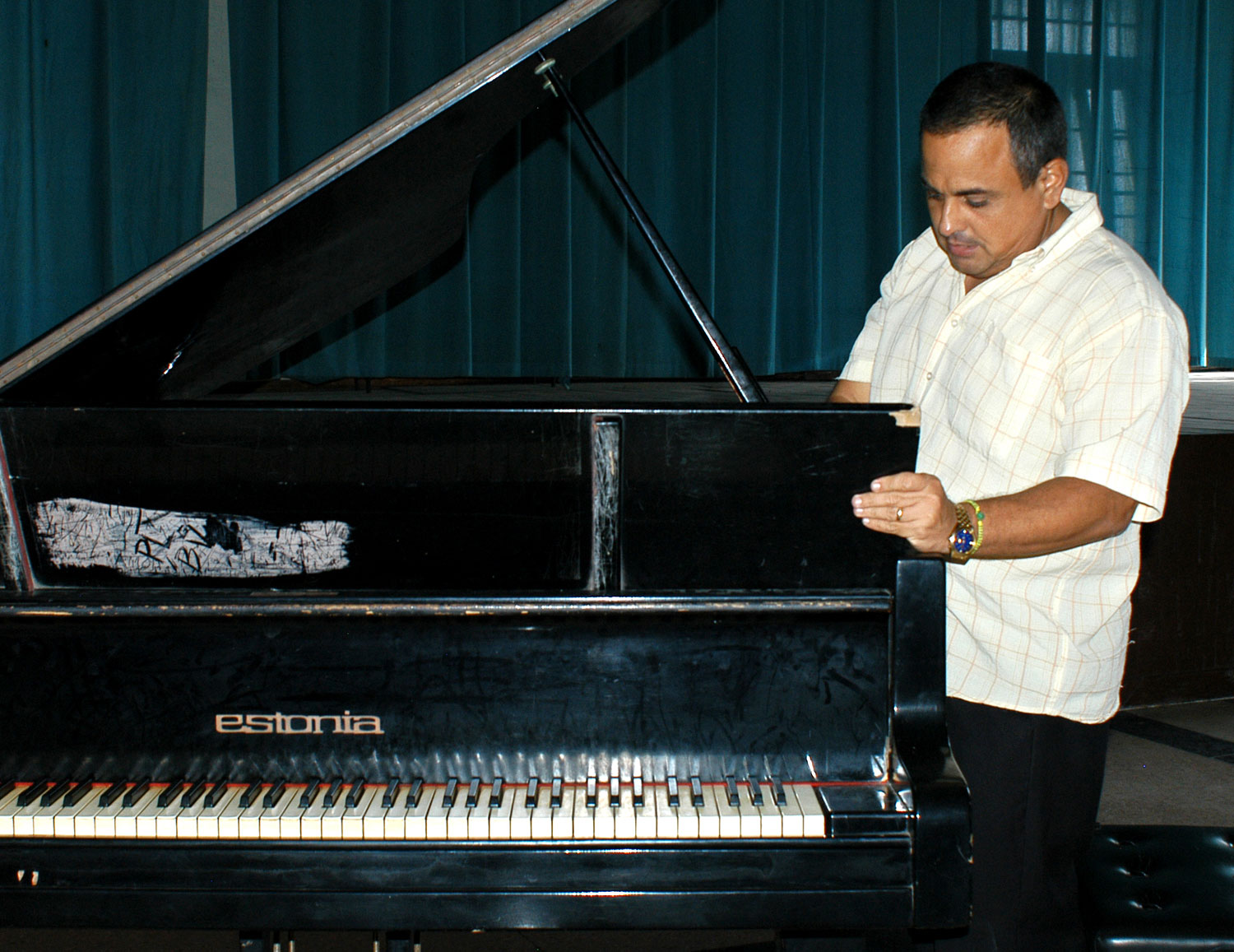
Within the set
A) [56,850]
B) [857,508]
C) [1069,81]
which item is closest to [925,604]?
[857,508]

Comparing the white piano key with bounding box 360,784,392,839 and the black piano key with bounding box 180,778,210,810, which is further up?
the black piano key with bounding box 180,778,210,810

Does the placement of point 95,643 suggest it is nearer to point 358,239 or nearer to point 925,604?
point 358,239

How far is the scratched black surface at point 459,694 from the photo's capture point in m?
1.23

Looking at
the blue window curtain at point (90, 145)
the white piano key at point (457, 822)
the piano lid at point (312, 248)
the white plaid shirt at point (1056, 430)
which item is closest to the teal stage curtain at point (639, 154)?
the blue window curtain at point (90, 145)

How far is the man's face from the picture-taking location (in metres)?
1.38

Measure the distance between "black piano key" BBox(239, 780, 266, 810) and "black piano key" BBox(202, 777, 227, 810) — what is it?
0.9 inches

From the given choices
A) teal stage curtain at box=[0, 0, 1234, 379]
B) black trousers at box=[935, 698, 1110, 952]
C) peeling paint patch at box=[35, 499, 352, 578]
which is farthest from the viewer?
teal stage curtain at box=[0, 0, 1234, 379]

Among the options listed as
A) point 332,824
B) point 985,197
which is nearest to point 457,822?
point 332,824

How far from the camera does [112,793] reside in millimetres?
1203

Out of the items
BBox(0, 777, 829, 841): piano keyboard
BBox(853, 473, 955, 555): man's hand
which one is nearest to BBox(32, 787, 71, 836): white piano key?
BBox(0, 777, 829, 841): piano keyboard

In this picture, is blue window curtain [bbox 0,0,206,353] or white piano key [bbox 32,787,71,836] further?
blue window curtain [bbox 0,0,206,353]

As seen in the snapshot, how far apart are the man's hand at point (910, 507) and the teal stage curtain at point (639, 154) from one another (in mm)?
4071

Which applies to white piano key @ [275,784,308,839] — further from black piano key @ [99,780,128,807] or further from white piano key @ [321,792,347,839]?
black piano key @ [99,780,128,807]

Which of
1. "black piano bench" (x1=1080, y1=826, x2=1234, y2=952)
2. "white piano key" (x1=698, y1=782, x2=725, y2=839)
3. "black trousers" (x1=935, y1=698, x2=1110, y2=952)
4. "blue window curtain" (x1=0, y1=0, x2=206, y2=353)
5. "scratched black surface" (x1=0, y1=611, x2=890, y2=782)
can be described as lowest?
"black piano bench" (x1=1080, y1=826, x2=1234, y2=952)
